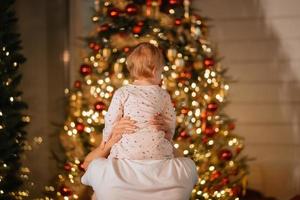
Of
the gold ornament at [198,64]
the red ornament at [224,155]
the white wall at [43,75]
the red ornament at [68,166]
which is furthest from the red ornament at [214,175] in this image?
the white wall at [43,75]

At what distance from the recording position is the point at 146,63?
244cm

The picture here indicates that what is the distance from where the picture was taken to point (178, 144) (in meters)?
3.97

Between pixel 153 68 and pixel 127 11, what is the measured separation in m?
1.64

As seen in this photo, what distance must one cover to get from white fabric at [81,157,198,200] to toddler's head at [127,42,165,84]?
397 millimetres

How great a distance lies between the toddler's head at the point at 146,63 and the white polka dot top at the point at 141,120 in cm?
5

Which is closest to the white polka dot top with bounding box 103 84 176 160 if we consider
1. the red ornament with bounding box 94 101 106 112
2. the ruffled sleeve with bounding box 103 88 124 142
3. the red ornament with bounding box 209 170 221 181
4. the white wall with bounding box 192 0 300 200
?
the ruffled sleeve with bounding box 103 88 124 142

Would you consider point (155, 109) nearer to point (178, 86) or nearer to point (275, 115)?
point (178, 86)

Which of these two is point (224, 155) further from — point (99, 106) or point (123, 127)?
point (123, 127)

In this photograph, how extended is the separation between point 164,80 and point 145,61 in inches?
60.4

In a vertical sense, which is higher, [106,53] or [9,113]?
[106,53]

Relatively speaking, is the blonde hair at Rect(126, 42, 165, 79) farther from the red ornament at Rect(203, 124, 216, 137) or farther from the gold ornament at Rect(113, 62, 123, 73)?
the red ornament at Rect(203, 124, 216, 137)

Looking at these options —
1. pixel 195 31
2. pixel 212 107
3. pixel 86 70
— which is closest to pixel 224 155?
pixel 212 107

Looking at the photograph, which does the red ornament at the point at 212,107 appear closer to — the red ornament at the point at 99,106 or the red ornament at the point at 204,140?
the red ornament at the point at 204,140

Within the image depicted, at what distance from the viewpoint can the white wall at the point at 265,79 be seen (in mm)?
5207
